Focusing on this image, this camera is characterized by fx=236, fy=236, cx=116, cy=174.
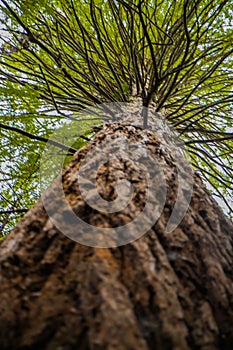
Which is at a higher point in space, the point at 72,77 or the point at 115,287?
the point at 72,77

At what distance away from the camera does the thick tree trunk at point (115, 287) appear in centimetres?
53

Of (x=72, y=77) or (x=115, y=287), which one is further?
(x=72, y=77)

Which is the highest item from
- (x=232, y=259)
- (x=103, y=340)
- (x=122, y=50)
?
(x=122, y=50)

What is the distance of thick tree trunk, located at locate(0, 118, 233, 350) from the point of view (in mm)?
526

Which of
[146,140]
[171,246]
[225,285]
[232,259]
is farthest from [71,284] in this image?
[146,140]

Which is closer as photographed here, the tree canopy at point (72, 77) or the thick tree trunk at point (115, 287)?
the thick tree trunk at point (115, 287)

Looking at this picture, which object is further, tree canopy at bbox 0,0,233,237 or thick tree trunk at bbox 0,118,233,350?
tree canopy at bbox 0,0,233,237

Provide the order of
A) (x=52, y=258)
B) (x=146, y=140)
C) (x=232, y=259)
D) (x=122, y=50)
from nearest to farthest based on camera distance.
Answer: (x=52, y=258) → (x=232, y=259) → (x=146, y=140) → (x=122, y=50)

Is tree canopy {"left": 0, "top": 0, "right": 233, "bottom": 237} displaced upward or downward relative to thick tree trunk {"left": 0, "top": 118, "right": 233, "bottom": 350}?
upward

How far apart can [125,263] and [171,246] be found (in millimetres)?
208

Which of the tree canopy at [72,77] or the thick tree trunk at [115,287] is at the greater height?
the tree canopy at [72,77]

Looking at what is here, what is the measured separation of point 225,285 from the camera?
2.48 ft

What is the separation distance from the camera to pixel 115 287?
0.59 m

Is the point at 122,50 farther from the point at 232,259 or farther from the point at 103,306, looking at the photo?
the point at 103,306
